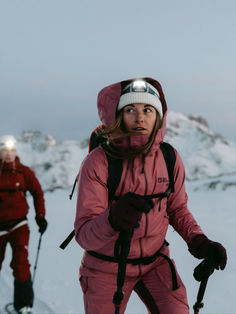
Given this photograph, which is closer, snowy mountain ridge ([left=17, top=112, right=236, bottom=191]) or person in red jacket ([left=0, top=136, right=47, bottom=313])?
person in red jacket ([left=0, top=136, right=47, bottom=313])

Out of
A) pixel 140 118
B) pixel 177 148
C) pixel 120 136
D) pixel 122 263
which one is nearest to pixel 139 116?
pixel 140 118

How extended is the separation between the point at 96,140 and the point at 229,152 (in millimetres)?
142529

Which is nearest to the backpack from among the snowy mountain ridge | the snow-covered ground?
the snow-covered ground

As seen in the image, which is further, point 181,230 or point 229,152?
point 229,152

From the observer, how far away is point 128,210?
1.82m

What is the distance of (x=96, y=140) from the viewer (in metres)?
2.61

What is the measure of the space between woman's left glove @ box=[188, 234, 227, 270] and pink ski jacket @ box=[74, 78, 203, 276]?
86mm

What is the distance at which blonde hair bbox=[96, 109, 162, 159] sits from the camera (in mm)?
2270

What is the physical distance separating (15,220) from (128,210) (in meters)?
3.39

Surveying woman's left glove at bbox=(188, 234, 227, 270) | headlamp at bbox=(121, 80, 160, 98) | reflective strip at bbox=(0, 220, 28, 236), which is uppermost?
headlamp at bbox=(121, 80, 160, 98)

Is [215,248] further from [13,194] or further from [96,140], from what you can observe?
[13,194]

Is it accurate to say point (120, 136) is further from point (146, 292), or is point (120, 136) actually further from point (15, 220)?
point (15, 220)

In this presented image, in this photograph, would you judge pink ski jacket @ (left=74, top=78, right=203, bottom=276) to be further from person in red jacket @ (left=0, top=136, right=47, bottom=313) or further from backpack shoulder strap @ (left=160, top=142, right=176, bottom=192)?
person in red jacket @ (left=0, top=136, right=47, bottom=313)

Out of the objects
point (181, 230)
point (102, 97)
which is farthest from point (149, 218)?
point (102, 97)
